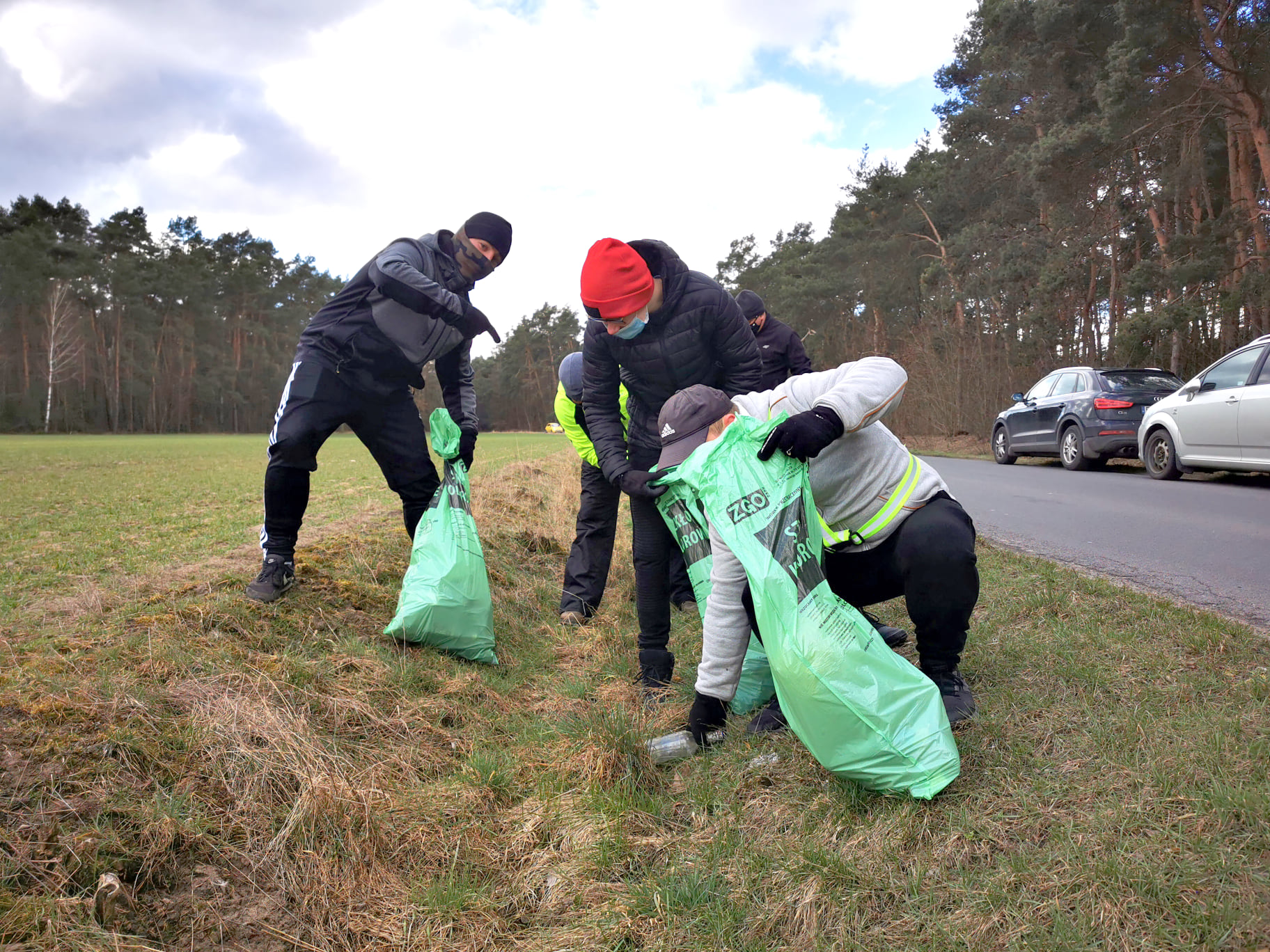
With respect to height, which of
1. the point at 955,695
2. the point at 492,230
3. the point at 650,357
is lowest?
the point at 955,695

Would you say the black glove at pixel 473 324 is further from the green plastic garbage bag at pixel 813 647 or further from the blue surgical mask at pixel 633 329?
the green plastic garbage bag at pixel 813 647

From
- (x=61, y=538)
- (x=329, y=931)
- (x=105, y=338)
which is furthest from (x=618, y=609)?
(x=105, y=338)

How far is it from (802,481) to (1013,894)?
46.0 inches

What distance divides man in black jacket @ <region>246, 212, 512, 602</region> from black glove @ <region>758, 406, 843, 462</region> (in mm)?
2029

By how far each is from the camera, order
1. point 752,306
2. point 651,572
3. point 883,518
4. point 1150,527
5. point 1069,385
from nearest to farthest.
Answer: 1. point 883,518
2. point 651,572
3. point 752,306
4. point 1150,527
5. point 1069,385

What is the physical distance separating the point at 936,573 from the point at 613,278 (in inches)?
62.3

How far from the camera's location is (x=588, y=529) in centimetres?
495

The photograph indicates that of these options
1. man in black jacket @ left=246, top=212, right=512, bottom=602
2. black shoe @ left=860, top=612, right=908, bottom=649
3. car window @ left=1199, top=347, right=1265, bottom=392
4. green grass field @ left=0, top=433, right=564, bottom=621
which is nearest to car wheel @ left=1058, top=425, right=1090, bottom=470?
car window @ left=1199, top=347, right=1265, bottom=392

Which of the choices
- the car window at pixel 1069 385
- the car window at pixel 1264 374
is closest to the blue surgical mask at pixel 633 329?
the car window at pixel 1264 374

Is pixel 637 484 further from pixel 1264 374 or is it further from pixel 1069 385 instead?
pixel 1069 385

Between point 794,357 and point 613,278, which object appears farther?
point 794,357

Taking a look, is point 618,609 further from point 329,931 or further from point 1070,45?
point 1070,45

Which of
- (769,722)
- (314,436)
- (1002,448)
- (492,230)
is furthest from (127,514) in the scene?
(1002,448)

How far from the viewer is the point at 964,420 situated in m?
22.9
